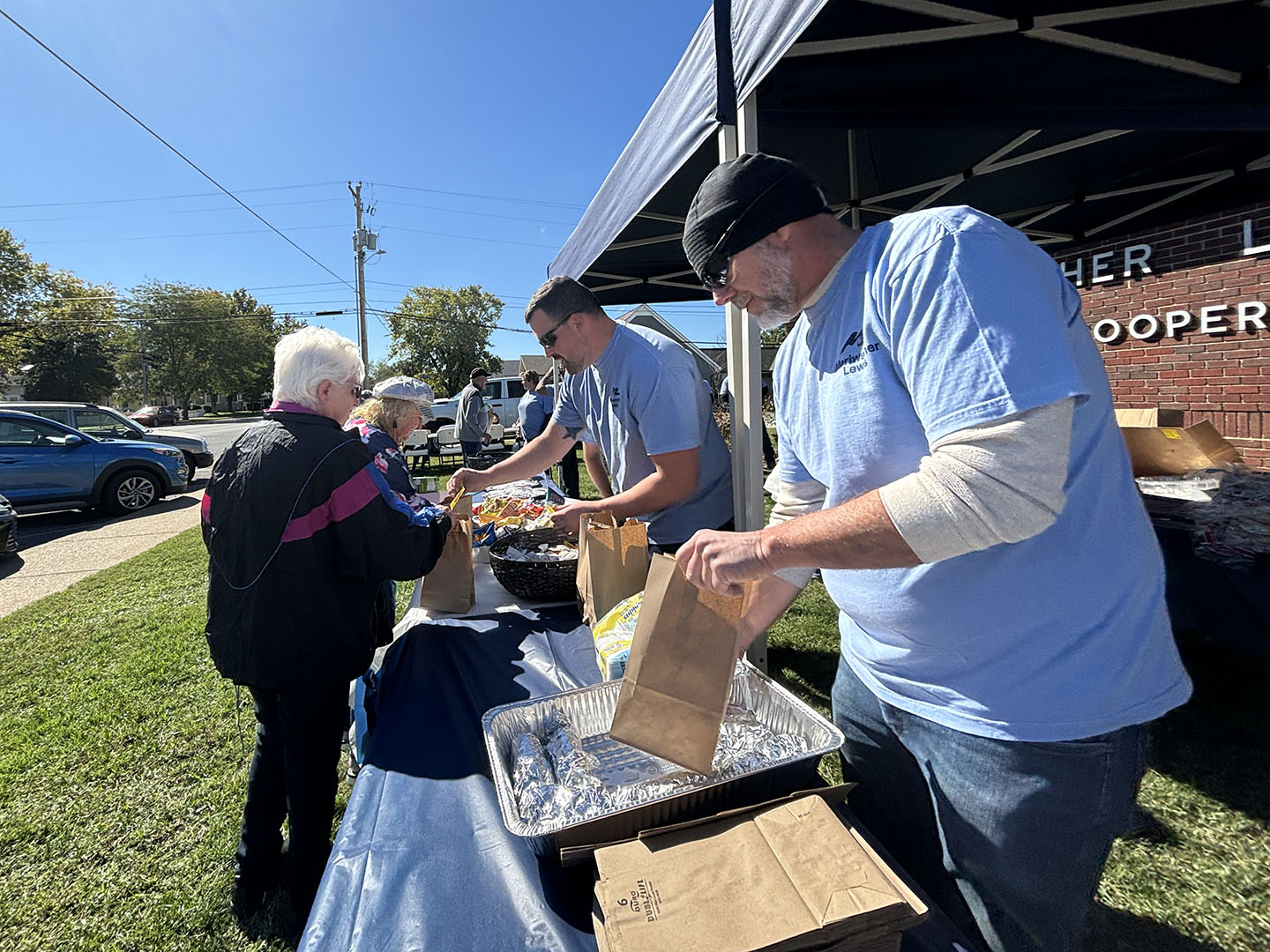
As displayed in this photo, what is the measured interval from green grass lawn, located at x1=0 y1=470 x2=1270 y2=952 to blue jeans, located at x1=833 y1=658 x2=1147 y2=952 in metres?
1.20

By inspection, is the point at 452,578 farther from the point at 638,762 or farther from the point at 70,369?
the point at 70,369

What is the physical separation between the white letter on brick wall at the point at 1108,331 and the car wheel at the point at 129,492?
1237cm

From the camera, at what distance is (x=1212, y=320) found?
5.07 meters

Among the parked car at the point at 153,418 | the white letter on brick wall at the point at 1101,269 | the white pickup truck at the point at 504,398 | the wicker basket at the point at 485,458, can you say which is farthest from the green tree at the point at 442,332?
the white letter on brick wall at the point at 1101,269

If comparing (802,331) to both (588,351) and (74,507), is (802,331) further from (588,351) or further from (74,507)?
(74,507)

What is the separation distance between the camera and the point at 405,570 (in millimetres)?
1903

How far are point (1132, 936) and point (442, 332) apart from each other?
158 ft

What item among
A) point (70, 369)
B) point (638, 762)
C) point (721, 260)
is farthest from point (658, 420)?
point (70, 369)

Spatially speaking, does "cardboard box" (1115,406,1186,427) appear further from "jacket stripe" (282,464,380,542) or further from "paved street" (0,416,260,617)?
"paved street" (0,416,260,617)

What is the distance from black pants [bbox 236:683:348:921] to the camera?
188 centimetres

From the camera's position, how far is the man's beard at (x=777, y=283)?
3.31 ft

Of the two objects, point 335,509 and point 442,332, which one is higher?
point 442,332

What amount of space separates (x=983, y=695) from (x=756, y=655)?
1.61m

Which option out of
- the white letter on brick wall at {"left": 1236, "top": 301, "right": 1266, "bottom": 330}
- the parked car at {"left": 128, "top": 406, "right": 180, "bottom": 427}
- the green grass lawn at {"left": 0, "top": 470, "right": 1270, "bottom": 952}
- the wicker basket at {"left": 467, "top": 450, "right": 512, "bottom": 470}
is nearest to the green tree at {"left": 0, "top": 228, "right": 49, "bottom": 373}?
the parked car at {"left": 128, "top": 406, "right": 180, "bottom": 427}
